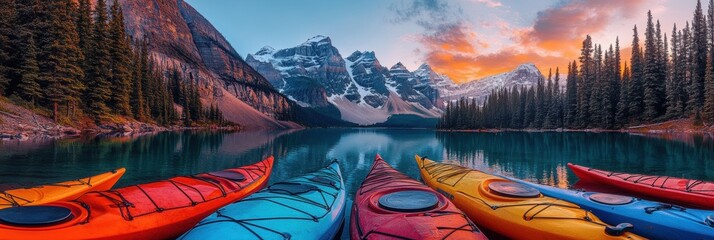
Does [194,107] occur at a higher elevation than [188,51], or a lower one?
lower

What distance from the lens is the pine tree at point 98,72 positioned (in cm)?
4859

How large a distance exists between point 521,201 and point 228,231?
20.8 feet

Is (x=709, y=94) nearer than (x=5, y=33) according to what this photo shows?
No

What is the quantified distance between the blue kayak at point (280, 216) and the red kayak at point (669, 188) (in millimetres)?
10235

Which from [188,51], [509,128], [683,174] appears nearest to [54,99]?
[683,174]

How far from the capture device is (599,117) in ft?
236

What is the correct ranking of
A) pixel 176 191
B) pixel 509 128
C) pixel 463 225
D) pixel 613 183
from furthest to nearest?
pixel 509 128
pixel 613 183
pixel 176 191
pixel 463 225

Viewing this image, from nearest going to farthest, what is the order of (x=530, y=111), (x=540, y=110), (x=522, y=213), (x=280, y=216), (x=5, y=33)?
1. (x=280, y=216)
2. (x=522, y=213)
3. (x=5, y=33)
4. (x=540, y=110)
5. (x=530, y=111)

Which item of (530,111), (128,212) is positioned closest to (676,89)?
(530,111)

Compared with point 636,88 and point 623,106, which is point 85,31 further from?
point 636,88

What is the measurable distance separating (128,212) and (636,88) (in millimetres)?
83362

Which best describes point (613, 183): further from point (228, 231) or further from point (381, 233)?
point (228, 231)

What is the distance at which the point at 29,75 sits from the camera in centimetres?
3806

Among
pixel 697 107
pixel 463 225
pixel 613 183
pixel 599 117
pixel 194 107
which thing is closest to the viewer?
pixel 463 225
